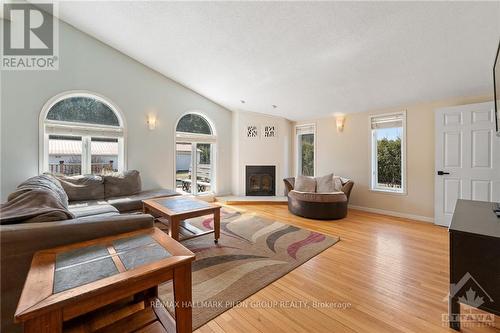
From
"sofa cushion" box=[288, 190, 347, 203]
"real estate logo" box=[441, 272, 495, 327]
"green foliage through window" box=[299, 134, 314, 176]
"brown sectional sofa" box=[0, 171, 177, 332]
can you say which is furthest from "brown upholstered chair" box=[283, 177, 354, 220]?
"brown sectional sofa" box=[0, 171, 177, 332]

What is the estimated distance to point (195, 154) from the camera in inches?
216

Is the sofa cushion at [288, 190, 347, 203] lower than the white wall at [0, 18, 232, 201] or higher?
lower

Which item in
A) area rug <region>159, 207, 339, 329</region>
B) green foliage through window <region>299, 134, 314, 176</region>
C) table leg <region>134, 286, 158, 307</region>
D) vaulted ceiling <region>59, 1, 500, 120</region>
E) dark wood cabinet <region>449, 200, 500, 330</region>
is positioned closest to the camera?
dark wood cabinet <region>449, 200, 500, 330</region>

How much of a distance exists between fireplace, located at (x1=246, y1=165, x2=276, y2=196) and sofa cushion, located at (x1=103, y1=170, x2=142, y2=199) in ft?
9.08

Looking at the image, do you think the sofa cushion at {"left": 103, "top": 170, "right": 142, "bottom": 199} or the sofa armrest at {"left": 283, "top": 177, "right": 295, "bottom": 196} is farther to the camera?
the sofa armrest at {"left": 283, "top": 177, "right": 295, "bottom": 196}

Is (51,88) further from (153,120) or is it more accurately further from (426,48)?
(426,48)

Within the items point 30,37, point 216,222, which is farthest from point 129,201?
point 30,37

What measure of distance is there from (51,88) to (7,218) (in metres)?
3.27

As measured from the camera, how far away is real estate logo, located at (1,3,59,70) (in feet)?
10.9

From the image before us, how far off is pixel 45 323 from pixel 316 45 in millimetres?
3430

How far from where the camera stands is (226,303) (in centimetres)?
177

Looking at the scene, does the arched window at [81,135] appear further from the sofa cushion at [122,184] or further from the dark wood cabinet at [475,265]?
the dark wood cabinet at [475,265]

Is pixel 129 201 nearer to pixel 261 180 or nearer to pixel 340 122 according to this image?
pixel 261 180

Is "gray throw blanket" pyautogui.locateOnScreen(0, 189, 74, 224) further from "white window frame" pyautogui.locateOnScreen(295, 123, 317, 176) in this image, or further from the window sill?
"white window frame" pyautogui.locateOnScreen(295, 123, 317, 176)
